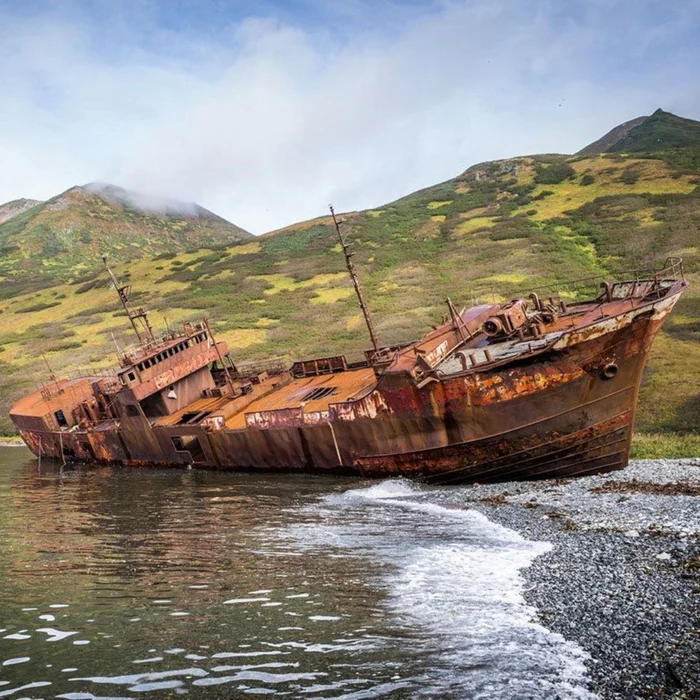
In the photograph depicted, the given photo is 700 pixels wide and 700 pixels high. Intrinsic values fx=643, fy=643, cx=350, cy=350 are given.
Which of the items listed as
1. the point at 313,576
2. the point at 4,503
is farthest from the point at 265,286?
the point at 313,576

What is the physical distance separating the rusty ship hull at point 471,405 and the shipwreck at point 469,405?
0.12 ft

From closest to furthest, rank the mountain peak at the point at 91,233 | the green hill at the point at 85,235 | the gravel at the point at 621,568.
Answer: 1. the gravel at the point at 621,568
2. the green hill at the point at 85,235
3. the mountain peak at the point at 91,233

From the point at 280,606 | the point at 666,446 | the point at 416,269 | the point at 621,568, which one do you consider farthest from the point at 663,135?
the point at 280,606

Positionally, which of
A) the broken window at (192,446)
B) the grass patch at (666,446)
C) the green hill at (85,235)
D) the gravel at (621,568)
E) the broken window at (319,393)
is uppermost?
the green hill at (85,235)

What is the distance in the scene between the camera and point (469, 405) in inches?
736

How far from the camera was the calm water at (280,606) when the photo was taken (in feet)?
25.9

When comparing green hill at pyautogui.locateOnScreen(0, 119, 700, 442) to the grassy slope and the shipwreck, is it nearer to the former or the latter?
the grassy slope

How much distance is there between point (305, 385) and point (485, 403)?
11181 mm

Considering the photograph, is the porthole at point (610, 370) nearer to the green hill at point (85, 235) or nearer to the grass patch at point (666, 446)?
the grass patch at point (666, 446)

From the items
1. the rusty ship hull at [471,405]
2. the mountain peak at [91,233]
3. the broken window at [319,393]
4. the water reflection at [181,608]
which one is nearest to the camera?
the water reflection at [181,608]

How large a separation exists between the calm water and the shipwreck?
2.03 m

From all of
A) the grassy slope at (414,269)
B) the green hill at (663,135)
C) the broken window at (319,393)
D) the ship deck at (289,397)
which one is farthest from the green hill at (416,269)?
the green hill at (663,135)

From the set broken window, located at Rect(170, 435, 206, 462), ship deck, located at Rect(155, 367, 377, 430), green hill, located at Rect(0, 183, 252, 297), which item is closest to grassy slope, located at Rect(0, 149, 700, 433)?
ship deck, located at Rect(155, 367, 377, 430)

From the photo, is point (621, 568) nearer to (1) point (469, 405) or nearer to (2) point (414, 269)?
(1) point (469, 405)
